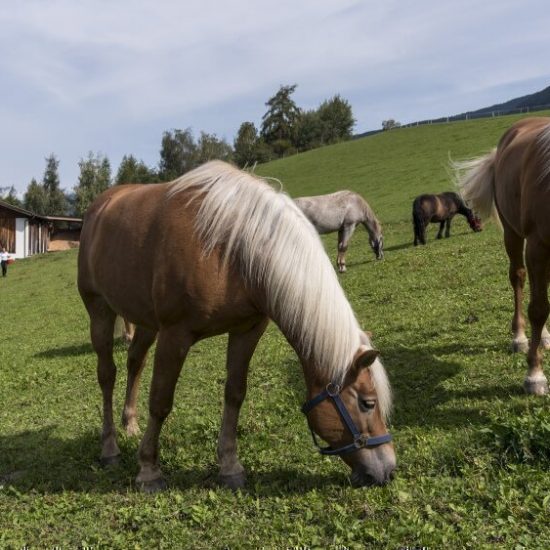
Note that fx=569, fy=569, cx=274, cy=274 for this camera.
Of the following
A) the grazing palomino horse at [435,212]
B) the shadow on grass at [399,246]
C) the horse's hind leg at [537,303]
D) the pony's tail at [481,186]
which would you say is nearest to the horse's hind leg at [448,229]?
the grazing palomino horse at [435,212]

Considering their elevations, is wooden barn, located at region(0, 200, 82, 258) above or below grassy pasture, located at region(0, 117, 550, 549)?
above

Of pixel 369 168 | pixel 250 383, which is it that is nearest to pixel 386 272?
pixel 250 383

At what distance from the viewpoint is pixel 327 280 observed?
3660 mm

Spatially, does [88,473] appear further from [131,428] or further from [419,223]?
[419,223]

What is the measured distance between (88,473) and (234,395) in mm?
1447

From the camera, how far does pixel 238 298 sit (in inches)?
149

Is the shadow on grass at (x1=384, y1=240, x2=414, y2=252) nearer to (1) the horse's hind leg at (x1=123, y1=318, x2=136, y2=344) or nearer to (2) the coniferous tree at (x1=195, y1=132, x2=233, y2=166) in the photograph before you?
(1) the horse's hind leg at (x1=123, y1=318, x2=136, y2=344)

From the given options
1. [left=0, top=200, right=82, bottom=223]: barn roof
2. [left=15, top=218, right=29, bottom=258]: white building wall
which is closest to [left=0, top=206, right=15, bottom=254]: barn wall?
[left=15, top=218, right=29, bottom=258]: white building wall

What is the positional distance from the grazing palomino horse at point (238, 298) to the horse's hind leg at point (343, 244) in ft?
35.9

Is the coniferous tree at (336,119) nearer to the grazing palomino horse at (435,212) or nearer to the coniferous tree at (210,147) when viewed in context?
the coniferous tree at (210,147)

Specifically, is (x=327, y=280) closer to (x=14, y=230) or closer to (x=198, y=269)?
(x=198, y=269)

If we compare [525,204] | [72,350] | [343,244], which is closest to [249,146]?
[343,244]

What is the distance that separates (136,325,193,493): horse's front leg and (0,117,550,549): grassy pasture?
0.47ft

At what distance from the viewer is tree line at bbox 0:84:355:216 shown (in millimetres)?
79812
